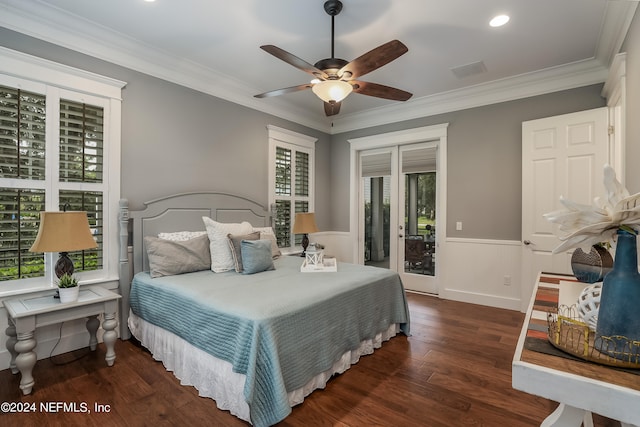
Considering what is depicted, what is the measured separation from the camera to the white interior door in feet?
10.6

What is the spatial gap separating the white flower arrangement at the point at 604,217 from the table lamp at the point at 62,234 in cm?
281

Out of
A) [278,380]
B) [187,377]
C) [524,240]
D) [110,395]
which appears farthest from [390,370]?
[524,240]

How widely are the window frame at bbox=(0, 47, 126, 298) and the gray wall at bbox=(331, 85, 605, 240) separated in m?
3.91

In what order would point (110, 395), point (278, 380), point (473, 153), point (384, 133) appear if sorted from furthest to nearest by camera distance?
point (384, 133)
point (473, 153)
point (110, 395)
point (278, 380)

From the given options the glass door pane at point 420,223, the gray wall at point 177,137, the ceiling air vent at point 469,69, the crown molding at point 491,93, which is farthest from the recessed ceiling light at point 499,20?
the gray wall at point 177,137

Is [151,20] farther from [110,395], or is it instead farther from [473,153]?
[473,153]

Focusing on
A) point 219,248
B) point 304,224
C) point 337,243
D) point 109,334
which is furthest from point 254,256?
point 337,243

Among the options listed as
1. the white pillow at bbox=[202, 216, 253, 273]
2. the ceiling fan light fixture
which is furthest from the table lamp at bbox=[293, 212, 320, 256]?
the ceiling fan light fixture

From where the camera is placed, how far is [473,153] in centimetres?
415

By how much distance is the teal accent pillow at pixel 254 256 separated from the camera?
114 inches

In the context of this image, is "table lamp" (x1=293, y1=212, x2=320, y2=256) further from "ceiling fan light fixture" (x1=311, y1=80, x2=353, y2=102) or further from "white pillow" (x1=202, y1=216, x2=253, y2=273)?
"ceiling fan light fixture" (x1=311, y1=80, x2=353, y2=102)

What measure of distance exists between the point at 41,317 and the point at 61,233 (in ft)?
1.93

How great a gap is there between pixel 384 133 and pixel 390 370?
3.60m

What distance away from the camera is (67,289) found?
2.26 meters
